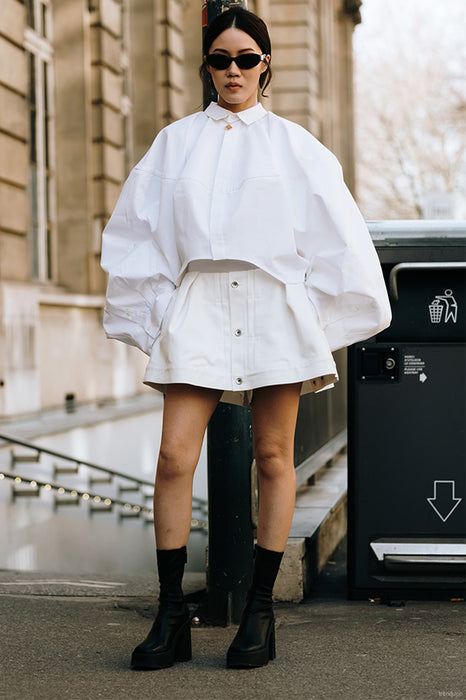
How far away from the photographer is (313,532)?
4137 millimetres

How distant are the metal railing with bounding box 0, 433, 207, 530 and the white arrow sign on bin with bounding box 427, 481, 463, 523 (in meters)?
3.95

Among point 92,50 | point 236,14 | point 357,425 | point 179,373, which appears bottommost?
point 357,425

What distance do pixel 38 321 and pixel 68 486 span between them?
9.74ft

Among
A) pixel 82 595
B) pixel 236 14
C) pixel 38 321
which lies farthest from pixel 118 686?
pixel 38 321

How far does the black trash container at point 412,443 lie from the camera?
12.4ft

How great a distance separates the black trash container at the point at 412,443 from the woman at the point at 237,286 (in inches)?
32.0

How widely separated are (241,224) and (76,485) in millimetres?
5358

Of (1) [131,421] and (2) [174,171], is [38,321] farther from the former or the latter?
(2) [174,171]

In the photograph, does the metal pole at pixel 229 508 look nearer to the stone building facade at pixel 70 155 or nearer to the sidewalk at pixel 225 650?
the sidewalk at pixel 225 650

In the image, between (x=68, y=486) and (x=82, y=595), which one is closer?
(x=82, y=595)

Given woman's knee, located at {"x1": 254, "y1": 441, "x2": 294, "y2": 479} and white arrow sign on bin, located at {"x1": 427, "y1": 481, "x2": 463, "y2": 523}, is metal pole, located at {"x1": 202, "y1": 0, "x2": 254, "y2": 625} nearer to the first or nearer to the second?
woman's knee, located at {"x1": 254, "y1": 441, "x2": 294, "y2": 479}

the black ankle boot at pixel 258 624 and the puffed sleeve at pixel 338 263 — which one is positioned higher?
the puffed sleeve at pixel 338 263

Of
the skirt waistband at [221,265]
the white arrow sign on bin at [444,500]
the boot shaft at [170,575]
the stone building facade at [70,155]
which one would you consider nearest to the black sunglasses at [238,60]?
the skirt waistband at [221,265]

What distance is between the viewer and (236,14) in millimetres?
2979
